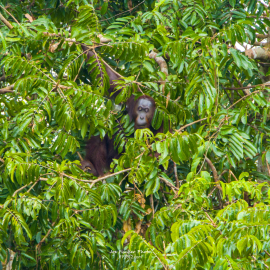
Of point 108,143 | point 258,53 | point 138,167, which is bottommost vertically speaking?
point 108,143

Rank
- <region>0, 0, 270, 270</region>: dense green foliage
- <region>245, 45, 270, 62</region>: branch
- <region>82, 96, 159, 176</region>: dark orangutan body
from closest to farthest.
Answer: <region>0, 0, 270, 270</region>: dense green foliage < <region>245, 45, 270, 62</region>: branch < <region>82, 96, 159, 176</region>: dark orangutan body

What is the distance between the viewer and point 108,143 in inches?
190

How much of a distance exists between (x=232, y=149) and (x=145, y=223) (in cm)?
123

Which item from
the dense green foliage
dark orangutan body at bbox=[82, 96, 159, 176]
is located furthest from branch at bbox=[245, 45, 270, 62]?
dark orangutan body at bbox=[82, 96, 159, 176]

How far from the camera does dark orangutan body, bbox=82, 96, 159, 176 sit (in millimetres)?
4332

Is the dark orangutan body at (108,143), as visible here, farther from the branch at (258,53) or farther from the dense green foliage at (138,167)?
the branch at (258,53)

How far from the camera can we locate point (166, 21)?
142 inches

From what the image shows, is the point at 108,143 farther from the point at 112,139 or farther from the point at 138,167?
the point at 138,167

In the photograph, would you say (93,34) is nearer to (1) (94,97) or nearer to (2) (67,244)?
(1) (94,97)

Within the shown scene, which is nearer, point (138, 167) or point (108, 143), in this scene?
point (138, 167)

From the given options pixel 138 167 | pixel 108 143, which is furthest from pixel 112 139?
pixel 138 167

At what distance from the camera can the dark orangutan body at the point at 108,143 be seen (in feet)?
14.2

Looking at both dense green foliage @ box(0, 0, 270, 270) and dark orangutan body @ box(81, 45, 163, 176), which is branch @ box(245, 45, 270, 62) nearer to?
dense green foliage @ box(0, 0, 270, 270)

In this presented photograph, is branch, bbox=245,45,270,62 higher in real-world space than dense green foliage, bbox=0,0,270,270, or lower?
higher
